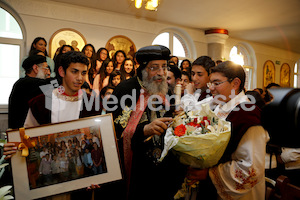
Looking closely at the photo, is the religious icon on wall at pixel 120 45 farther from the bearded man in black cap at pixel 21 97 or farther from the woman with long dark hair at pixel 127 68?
the bearded man in black cap at pixel 21 97

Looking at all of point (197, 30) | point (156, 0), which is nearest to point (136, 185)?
point (156, 0)

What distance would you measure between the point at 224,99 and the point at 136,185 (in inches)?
45.9

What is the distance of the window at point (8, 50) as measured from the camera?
6.51m

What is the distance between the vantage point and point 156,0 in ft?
15.5

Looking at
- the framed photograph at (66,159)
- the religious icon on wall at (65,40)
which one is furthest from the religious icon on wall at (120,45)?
the framed photograph at (66,159)

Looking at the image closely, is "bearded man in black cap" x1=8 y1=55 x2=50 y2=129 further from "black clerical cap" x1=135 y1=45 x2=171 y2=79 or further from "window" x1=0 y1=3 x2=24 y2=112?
"window" x1=0 y1=3 x2=24 y2=112

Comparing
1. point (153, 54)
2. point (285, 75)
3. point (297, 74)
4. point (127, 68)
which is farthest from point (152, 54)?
point (297, 74)

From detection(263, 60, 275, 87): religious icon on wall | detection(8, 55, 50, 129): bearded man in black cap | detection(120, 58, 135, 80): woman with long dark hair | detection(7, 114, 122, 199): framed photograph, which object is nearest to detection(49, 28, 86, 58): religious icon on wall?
detection(120, 58, 135, 80): woman with long dark hair

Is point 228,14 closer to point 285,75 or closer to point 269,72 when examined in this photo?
point 269,72

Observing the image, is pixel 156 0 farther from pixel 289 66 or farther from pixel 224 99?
pixel 289 66

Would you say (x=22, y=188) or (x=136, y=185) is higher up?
(x=22, y=188)

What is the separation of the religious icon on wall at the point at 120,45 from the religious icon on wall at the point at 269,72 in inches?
357

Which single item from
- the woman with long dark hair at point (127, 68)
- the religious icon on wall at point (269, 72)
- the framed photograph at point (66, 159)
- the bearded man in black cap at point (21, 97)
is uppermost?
the religious icon on wall at point (269, 72)

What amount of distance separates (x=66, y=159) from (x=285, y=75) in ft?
53.2
